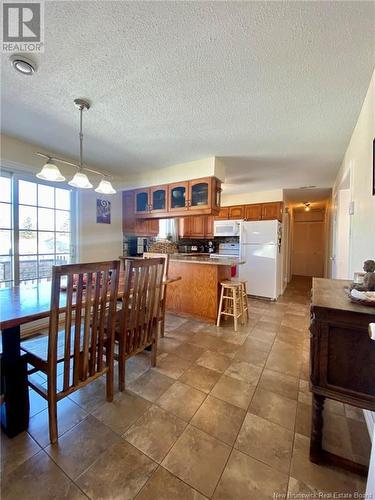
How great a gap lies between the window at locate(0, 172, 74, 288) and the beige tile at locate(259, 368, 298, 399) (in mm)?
2448

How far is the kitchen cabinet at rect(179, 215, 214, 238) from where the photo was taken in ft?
17.3

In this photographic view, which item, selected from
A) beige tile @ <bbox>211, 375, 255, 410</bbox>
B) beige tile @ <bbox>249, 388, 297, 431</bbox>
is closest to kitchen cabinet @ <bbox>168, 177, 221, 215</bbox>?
beige tile @ <bbox>211, 375, 255, 410</bbox>

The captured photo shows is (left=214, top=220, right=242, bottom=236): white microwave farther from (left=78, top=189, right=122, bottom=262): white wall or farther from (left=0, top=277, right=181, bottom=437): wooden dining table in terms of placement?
(left=0, top=277, right=181, bottom=437): wooden dining table

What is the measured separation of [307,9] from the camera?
102 centimetres

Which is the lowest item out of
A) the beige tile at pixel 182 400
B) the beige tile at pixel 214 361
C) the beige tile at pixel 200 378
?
the beige tile at pixel 182 400

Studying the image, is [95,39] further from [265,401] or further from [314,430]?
[265,401]

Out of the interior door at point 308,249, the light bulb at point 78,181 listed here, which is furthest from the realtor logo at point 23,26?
the interior door at point 308,249

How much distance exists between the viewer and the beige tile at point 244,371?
184cm

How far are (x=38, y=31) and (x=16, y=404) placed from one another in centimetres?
214

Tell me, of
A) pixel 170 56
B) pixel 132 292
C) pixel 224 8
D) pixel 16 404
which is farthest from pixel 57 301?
pixel 224 8

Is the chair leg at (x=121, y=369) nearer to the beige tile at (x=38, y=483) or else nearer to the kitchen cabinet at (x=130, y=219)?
the beige tile at (x=38, y=483)

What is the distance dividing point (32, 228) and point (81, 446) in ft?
8.10

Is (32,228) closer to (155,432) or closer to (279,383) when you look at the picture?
(155,432)

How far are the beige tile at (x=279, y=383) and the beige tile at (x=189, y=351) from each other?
2.12 ft
